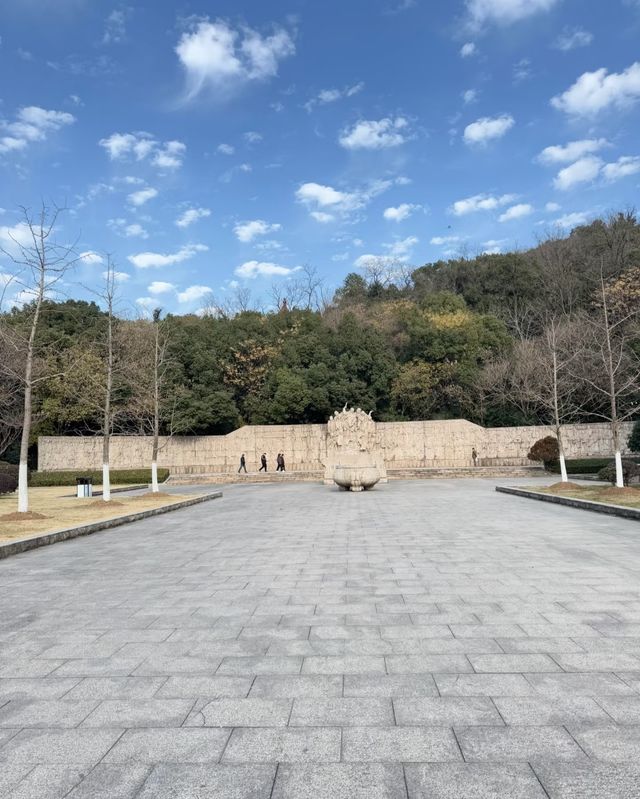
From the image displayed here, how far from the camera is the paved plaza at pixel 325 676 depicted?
2.28 meters

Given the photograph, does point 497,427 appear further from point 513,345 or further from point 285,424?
point 285,424

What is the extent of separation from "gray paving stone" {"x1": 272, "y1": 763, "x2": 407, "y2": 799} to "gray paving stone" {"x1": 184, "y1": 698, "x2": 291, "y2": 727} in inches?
17.1

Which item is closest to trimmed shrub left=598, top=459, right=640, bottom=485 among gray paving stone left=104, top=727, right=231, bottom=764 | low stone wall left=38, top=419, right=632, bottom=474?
low stone wall left=38, top=419, right=632, bottom=474

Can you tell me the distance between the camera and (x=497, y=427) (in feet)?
105

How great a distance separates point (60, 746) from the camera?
8.38 ft

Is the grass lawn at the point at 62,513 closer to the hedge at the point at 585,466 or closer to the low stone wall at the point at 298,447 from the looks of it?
the low stone wall at the point at 298,447

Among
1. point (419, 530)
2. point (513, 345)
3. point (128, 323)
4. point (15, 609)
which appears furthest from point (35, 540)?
point (513, 345)

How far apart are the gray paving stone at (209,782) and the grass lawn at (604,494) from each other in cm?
1063

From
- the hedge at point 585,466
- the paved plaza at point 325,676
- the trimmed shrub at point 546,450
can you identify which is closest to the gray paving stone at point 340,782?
the paved plaza at point 325,676

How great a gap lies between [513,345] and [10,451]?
28.7 metres

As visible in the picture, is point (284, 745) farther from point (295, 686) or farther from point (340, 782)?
point (295, 686)

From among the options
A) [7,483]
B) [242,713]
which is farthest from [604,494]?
[7,483]

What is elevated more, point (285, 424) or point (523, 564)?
point (285, 424)

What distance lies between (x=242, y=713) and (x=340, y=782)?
0.78 meters
